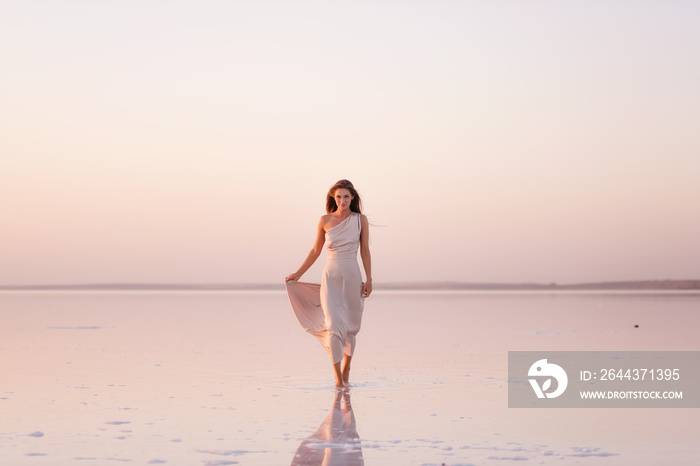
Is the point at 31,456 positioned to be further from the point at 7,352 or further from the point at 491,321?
the point at 491,321

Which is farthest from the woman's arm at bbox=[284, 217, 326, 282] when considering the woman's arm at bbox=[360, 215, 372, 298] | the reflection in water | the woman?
the reflection in water

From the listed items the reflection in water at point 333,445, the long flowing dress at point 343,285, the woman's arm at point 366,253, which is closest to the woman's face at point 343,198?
the long flowing dress at point 343,285

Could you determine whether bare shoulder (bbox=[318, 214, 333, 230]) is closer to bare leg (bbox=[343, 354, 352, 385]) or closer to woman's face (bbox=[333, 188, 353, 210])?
woman's face (bbox=[333, 188, 353, 210])

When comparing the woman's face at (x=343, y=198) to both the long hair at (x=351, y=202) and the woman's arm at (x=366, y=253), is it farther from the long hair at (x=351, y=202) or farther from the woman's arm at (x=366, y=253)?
the woman's arm at (x=366, y=253)

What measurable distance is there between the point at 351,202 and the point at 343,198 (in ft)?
0.56

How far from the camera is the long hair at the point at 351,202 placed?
30.1 feet

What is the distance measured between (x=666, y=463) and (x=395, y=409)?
8.13 feet

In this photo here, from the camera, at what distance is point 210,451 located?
5012mm

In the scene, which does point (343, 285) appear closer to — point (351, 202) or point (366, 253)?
point (366, 253)

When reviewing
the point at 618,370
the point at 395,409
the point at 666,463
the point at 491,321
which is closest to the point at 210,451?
the point at 395,409

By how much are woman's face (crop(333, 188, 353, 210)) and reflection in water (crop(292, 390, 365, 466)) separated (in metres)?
3.04

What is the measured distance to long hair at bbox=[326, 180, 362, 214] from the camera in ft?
30.1

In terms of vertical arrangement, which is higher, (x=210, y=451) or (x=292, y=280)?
(x=292, y=280)

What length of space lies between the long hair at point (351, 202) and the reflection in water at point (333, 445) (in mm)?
3167
